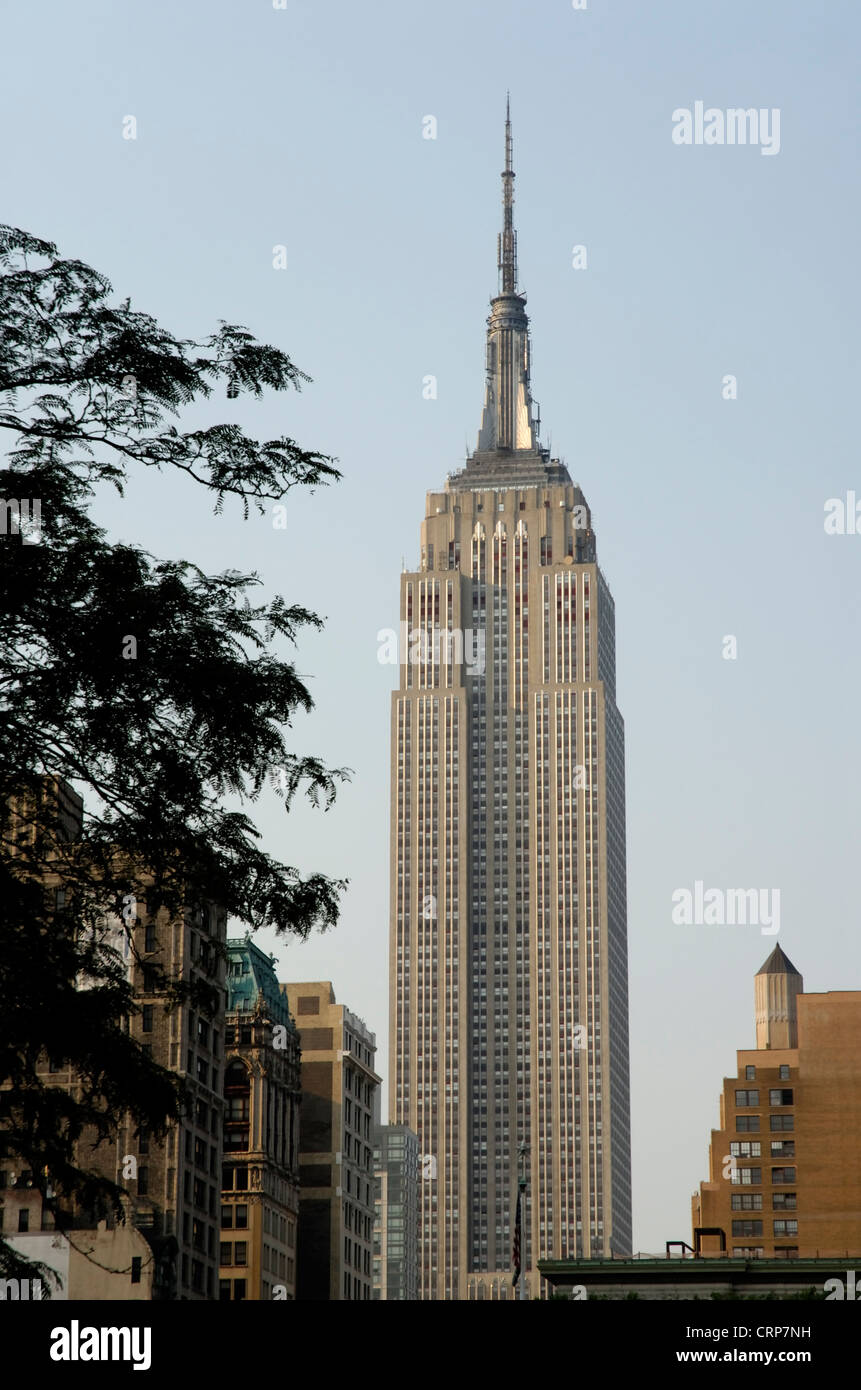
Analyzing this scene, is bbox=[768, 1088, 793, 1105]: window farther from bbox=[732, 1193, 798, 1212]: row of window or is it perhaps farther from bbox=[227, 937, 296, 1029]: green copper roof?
bbox=[227, 937, 296, 1029]: green copper roof

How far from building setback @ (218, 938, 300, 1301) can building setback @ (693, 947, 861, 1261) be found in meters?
34.1

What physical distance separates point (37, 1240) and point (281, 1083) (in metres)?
55.3

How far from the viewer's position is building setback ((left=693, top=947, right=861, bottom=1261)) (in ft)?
548

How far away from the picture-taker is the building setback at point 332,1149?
177375 millimetres

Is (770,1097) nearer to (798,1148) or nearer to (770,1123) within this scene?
(770,1123)

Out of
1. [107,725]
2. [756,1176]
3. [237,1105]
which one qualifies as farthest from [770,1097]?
[107,725]

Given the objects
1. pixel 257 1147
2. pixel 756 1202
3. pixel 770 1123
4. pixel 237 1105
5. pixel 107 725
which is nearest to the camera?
pixel 107 725

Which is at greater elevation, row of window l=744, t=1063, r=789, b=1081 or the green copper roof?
the green copper roof

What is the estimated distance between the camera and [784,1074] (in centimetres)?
17300

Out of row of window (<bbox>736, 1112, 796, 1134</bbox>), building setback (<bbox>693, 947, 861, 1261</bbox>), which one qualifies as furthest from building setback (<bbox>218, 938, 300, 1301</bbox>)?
row of window (<bbox>736, 1112, 796, 1134</bbox>)

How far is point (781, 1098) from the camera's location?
172 m

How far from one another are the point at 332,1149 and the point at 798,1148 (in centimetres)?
4091

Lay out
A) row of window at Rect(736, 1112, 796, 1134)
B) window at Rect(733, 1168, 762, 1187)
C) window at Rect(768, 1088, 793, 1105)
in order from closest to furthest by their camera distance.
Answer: window at Rect(733, 1168, 762, 1187) → row of window at Rect(736, 1112, 796, 1134) → window at Rect(768, 1088, 793, 1105)
